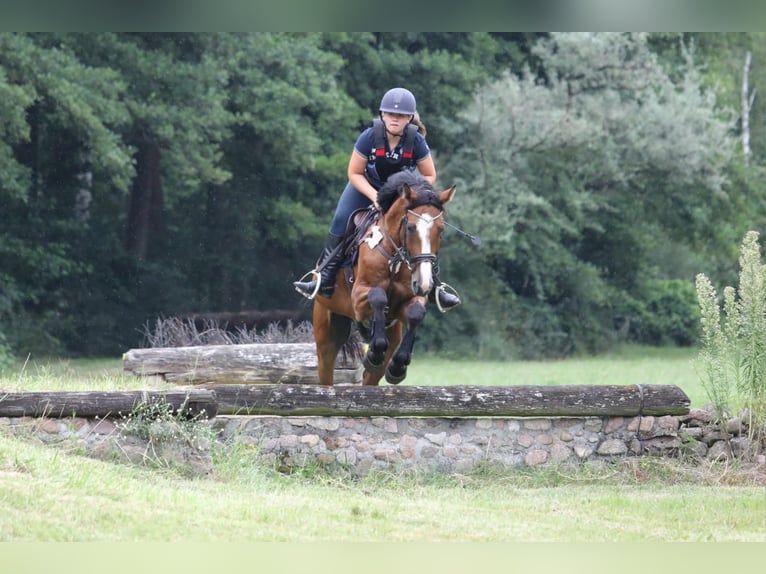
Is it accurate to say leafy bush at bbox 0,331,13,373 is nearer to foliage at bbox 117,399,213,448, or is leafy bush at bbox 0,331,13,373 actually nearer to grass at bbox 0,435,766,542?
foliage at bbox 117,399,213,448

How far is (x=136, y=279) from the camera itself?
2606cm

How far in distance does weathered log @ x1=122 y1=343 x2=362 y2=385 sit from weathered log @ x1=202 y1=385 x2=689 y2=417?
381 cm

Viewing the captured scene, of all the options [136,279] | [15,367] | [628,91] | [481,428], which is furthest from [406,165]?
[628,91]

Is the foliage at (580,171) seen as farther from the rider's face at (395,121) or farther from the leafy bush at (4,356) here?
the rider's face at (395,121)

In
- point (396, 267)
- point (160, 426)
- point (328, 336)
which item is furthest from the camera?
point (328, 336)

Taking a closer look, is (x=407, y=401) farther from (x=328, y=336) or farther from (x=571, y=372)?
(x=571, y=372)

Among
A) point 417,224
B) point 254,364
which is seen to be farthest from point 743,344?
point 254,364

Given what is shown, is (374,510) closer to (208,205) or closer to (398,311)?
(398,311)

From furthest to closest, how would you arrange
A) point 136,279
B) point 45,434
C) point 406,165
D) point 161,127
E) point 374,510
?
point 136,279 → point 161,127 → point 406,165 → point 45,434 → point 374,510

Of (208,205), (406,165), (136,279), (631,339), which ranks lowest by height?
(631,339)

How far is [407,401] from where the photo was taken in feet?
27.8

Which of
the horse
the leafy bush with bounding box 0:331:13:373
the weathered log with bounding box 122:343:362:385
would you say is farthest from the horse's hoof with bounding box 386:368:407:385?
the leafy bush with bounding box 0:331:13:373

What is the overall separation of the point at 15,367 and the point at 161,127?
5759 mm

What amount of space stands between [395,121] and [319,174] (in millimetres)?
17975
